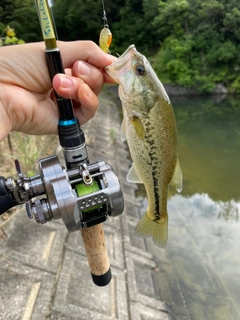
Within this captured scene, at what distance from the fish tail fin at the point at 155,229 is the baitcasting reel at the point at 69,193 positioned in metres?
0.39

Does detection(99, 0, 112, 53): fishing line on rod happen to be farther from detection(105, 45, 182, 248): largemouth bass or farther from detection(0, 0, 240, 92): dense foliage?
detection(0, 0, 240, 92): dense foliage

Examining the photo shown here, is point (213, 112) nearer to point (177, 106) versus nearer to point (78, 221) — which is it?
point (177, 106)

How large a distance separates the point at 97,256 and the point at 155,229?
0.35 m

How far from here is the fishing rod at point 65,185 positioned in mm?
1437

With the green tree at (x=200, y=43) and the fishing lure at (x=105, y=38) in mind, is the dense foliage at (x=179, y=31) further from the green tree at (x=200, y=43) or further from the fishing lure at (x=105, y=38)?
the fishing lure at (x=105, y=38)

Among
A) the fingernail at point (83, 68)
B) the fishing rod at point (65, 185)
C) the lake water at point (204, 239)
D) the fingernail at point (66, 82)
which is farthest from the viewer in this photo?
the lake water at point (204, 239)

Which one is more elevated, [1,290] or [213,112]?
[1,290]

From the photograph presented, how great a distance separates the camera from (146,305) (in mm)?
4211

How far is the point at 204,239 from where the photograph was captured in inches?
→ 243

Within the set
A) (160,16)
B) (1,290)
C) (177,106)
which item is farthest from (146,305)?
(160,16)

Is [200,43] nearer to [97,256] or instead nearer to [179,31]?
[179,31]

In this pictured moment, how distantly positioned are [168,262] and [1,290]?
3.07 meters

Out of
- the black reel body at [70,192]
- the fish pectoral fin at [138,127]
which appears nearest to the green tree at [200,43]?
the fish pectoral fin at [138,127]

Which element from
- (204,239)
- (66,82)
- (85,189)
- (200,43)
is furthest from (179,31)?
(85,189)
